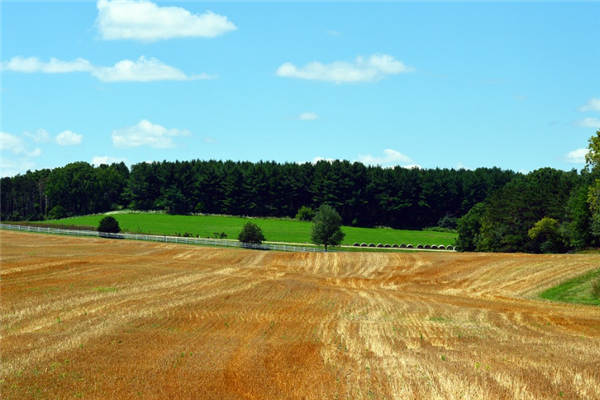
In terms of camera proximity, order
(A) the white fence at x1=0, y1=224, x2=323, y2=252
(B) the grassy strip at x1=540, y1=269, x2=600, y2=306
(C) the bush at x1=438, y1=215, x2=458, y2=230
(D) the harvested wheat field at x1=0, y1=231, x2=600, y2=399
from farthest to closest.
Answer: (C) the bush at x1=438, y1=215, x2=458, y2=230, (A) the white fence at x1=0, y1=224, x2=323, y2=252, (B) the grassy strip at x1=540, y1=269, x2=600, y2=306, (D) the harvested wheat field at x1=0, y1=231, x2=600, y2=399

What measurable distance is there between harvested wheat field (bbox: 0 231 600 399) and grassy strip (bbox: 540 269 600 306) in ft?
4.15

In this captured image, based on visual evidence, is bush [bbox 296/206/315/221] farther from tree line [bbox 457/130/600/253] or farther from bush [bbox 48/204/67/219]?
bush [bbox 48/204/67/219]

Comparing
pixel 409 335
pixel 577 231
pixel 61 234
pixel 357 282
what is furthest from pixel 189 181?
pixel 409 335

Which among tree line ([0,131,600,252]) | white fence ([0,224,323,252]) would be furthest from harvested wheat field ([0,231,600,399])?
tree line ([0,131,600,252])

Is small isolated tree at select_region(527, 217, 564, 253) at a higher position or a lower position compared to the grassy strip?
higher

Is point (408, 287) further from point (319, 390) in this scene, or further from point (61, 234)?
point (61, 234)

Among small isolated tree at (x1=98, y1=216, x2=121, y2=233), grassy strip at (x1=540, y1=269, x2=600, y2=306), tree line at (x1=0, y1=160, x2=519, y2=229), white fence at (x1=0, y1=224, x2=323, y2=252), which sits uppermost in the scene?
tree line at (x1=0, y1=160, x2=519, y2=229)

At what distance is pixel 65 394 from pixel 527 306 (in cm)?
3074

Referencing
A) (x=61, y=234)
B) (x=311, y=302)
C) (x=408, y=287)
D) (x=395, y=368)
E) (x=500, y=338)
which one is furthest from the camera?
(x=61, y=234)

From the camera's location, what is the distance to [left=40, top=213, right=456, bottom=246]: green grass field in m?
124

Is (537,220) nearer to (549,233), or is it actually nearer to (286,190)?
(549,233)

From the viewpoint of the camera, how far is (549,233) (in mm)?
95250

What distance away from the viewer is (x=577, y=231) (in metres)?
86.5

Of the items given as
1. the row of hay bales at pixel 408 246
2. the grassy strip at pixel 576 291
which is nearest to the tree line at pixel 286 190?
the row of hay bales at pixel 408 246
